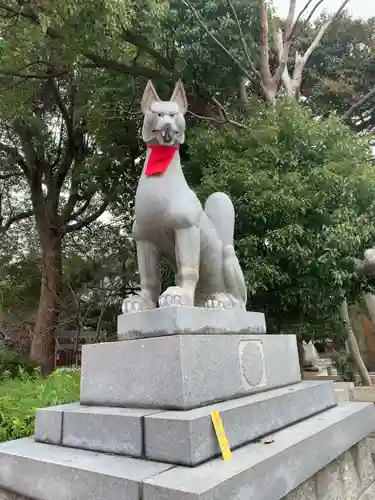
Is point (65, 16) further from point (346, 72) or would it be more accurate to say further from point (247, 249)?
point (346, 72)

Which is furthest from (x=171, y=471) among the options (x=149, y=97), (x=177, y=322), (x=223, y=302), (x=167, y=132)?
(x=149, y=97)

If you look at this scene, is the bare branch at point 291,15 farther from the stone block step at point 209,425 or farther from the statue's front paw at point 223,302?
the stone block step at point 209,425

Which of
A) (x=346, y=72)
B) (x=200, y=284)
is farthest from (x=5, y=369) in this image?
(x=346, y=72)

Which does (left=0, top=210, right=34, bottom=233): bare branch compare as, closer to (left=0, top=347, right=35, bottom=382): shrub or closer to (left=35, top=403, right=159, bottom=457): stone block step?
(left=0, top=347, right=35, bottom=382): shrub

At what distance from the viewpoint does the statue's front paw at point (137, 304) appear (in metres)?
2.77

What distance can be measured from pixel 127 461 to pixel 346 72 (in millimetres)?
12542

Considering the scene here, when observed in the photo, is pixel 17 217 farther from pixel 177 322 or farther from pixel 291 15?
pixel 177 322

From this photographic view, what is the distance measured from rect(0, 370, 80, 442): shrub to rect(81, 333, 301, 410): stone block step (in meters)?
1.76

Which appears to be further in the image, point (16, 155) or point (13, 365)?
point (16, 155)

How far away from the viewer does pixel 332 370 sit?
1237 centimetres

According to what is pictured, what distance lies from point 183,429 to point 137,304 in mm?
1028

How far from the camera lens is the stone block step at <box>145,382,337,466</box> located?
193 cm

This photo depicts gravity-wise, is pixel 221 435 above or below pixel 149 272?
below

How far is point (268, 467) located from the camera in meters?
2.00
